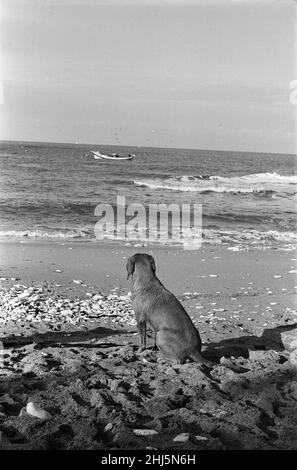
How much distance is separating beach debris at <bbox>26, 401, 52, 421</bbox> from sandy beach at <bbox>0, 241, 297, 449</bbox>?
4 cm

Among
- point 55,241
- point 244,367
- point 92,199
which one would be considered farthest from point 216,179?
point 244,367

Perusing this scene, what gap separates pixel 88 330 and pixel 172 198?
26989mm

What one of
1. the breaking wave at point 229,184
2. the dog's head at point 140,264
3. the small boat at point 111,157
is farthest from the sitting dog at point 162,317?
the small boat at point 111,157

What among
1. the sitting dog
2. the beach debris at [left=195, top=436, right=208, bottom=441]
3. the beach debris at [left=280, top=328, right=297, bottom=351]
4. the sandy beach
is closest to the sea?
the sandy beach

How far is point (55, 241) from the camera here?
56.6 feet

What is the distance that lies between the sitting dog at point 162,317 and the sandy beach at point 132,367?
217mm

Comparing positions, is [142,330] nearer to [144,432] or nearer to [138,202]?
[144,432]

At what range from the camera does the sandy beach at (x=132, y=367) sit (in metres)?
4.78

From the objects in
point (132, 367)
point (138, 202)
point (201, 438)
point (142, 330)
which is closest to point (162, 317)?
point (142, 330)

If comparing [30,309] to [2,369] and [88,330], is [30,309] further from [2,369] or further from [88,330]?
[2,369]

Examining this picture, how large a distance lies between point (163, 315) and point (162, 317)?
0.03 m

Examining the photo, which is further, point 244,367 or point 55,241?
point 55,241

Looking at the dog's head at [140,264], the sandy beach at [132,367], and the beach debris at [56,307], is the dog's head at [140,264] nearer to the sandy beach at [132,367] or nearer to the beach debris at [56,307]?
the sandy beach at [132,367]

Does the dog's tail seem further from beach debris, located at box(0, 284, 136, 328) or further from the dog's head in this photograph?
beach debris, located at box(0, 284, 136, 328)
